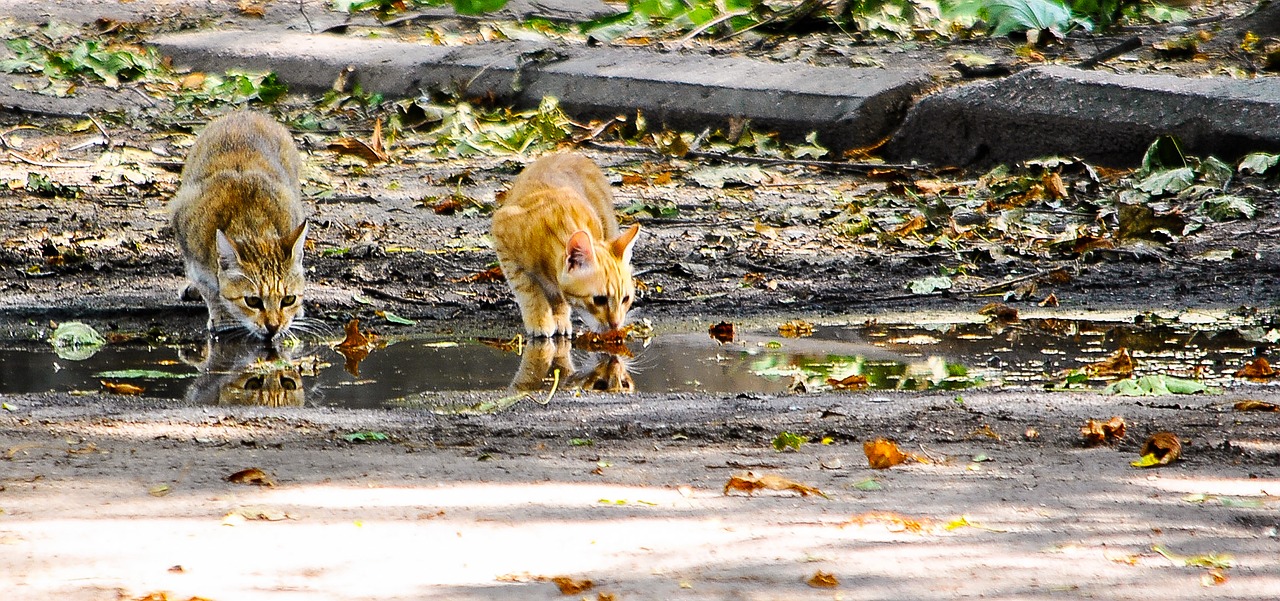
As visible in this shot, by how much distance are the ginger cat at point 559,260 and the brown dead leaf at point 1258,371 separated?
2.49 meters

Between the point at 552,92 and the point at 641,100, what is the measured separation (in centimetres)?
82

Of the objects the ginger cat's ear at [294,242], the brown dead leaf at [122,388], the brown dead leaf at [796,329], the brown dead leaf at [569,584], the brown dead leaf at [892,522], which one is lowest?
the brown dead leaf at [796,329]

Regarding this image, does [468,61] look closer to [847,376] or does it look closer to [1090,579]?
[847,376]

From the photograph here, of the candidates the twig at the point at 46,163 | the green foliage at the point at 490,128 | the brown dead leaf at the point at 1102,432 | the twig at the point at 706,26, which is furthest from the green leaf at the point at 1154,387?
the twig at the point at 706,26

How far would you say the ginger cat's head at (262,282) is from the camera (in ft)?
21.0

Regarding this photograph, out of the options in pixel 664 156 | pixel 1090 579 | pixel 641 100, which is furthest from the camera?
pixel 641 100

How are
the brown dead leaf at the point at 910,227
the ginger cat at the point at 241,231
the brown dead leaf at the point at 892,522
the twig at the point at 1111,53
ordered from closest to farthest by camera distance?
the brown dead leaf at the point at 892,522 → the ginger cat at the point at 241,231 → the brown dead leaf at the point at 910,227 → the twig at the point at 1111,53

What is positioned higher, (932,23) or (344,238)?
(932,23)

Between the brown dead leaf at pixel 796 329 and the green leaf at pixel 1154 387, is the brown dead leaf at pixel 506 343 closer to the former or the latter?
the brown dead leaf at pixel 796 329

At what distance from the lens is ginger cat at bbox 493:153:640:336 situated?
6.50 metres

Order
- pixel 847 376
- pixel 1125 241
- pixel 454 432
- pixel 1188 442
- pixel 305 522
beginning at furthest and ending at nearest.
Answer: pixel 1125 241
pixel 847 376
pixel 454 432
pixel 1188 442
pixel 305 522

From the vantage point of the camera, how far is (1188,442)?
172 inches

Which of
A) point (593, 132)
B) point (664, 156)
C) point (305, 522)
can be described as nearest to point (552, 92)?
point (593, 132)

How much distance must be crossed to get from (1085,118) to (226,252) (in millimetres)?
5574
